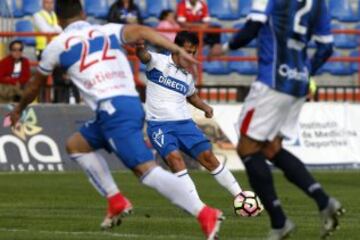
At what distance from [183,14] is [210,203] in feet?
33.9

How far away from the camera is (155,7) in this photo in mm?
29531

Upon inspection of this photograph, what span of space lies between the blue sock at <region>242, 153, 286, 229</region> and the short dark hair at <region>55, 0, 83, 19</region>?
1.88 m

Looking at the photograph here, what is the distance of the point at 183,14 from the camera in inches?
1072

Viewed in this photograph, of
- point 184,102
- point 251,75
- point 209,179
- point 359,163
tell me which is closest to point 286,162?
point 184,102

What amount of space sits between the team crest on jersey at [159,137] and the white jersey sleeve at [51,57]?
4162 millimetres

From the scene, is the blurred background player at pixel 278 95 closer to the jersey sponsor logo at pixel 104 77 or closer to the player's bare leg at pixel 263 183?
the player's bare leg at pixel 263 183

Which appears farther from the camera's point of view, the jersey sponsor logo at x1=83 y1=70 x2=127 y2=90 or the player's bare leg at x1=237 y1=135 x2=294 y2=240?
the player's bare leg at x1=237 y1=135 x2=294 y2=240

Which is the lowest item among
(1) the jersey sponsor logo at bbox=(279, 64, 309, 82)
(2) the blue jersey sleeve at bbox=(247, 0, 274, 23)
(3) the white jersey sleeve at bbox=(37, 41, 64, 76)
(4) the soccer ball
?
(4) the soccer ball

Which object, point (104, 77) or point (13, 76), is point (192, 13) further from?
point (104, 77)

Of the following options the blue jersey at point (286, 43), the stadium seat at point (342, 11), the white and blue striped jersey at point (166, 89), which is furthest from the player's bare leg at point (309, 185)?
the stadium seat at point (342, 11)

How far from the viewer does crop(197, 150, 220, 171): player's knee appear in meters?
15.6

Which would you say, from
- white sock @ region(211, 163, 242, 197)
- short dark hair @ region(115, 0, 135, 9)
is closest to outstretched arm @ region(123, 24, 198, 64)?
white sock @ region(211, 163, 242, 197)

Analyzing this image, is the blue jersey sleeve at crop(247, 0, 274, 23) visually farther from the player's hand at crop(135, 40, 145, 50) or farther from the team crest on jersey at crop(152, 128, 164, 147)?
the team crest on jersey at crop(152, 128, 164, 147)

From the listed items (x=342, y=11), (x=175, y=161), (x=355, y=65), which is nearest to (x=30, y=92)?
(x=175, y=161)
